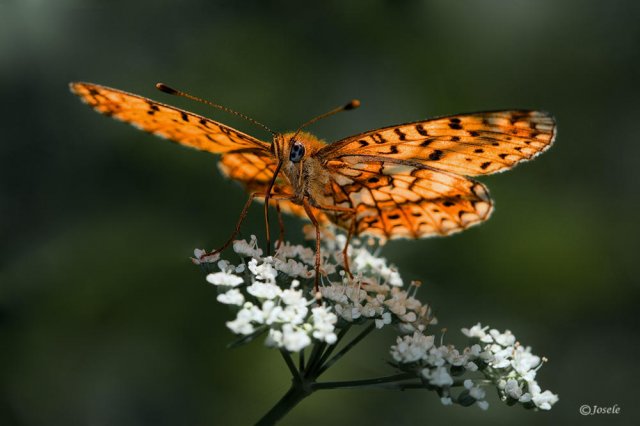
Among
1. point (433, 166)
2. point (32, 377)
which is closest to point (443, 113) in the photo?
point (433, 166)

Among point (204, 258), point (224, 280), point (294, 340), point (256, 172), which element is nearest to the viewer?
point (294, 340)

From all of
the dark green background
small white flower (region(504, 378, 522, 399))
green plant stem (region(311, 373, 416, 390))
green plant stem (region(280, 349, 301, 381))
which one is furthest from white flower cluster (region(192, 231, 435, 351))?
the dark green background

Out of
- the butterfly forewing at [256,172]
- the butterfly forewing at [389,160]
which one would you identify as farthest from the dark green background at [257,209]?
the butterfly forewing at [389,160]

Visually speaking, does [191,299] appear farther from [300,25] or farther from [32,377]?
[300,25]

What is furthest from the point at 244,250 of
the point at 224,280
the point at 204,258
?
the point at 224,280

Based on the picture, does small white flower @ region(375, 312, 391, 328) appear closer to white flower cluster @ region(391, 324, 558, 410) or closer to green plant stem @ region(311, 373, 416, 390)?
white flower cluster @ region(391, 324, 558, 410)

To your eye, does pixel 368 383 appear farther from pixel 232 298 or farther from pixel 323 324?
pixel 232 298
